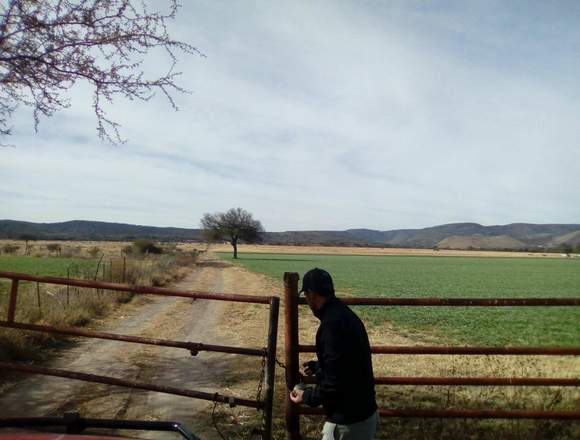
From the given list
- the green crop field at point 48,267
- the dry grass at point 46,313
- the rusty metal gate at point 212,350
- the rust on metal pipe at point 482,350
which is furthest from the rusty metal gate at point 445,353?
the green crop field at point 48,267

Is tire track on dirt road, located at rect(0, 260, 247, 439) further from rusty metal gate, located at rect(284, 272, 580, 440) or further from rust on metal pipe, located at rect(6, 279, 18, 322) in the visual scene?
rusty metal gate, located at rect(284, 272, 580, 440)

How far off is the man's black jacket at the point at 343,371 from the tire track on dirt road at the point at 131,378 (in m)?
2.55

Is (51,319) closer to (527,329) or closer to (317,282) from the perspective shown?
(317,282)

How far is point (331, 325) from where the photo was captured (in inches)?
118

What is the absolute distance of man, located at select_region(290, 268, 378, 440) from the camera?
2.97 meters

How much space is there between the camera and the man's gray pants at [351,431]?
10.1ft

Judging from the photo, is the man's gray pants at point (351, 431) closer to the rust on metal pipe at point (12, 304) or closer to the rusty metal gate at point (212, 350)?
the rusty metal gate at point (212, 350)

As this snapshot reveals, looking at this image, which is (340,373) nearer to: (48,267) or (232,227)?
(48,267)

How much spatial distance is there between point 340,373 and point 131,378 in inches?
213

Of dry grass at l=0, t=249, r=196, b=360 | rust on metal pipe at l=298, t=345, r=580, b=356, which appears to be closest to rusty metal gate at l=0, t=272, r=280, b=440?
rust on metal pipe at l=298, t=345, r=580, b=356

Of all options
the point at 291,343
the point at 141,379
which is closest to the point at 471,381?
the point at 291,343

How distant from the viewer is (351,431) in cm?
307

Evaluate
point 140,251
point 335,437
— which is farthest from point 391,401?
point 140,251

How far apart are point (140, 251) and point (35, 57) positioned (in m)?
66.8
